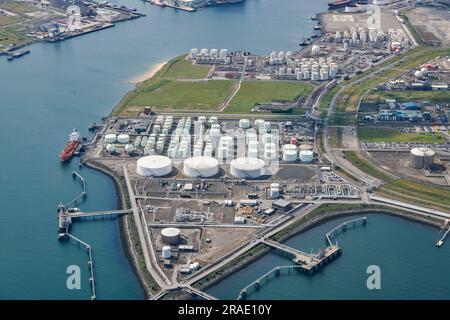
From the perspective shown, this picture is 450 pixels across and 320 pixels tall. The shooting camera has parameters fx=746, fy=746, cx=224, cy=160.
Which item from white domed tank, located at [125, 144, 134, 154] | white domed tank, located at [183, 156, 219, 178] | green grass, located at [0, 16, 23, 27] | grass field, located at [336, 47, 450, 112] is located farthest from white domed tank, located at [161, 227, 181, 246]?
green grass, located at [0, 16, 23, 27]

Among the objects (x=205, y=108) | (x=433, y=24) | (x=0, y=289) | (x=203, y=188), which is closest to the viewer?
(x=0, y=289)

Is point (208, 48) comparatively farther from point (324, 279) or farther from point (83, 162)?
point (324, 279)

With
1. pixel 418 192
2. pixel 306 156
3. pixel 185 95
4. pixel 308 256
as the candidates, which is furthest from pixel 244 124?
pixel 308 256

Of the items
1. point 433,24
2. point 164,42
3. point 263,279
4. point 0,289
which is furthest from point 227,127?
point 433,24

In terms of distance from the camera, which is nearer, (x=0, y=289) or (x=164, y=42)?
(x=0, y=289)

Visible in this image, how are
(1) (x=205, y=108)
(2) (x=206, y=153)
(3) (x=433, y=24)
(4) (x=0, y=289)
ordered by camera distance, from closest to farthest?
(4) (x=0, y=289), (2) (x=206, y=153), (1) (x=205, y=108), (3) (x=433, y=24)

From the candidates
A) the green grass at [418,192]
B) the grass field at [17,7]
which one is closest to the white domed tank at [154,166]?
the green grass at [418,192]

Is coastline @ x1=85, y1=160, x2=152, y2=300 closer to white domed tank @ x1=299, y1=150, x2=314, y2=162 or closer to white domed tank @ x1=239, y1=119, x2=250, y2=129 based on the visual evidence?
white domed tank @ x1=239, y1=119, x2=250, y2=129
